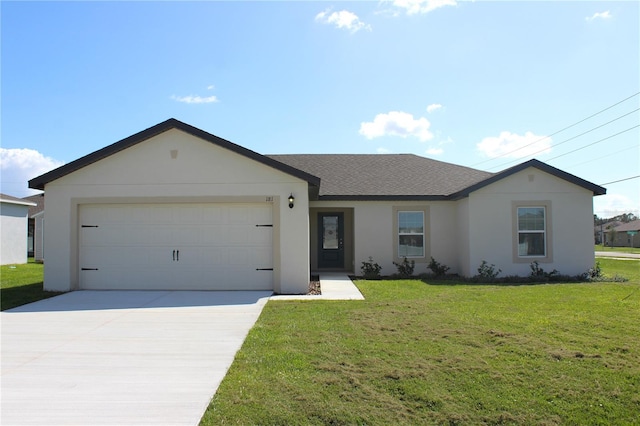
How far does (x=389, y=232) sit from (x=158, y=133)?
7.90m

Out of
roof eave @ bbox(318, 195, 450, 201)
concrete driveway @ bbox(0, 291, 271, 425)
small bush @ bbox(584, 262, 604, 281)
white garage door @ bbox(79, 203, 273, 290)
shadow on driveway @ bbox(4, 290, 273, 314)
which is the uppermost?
roof eave @ bbox(318, 195, 450, 201)

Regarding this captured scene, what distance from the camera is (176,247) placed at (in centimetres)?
1089

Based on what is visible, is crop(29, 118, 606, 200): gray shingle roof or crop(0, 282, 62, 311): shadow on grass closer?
crop(0, 282, 62, 311): shadow on grass

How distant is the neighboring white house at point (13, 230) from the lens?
19.3m

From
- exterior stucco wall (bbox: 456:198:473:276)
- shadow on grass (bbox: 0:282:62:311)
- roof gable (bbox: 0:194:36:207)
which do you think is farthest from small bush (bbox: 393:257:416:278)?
roof gable (bbox: 0:194:36:207)

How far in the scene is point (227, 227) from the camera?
1088 cm

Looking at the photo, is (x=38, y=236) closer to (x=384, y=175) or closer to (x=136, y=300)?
(x=136, y=300)

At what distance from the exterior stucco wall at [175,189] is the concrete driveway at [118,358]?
64.5 inches

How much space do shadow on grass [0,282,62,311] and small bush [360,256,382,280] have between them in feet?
28.9

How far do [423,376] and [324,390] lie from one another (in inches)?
44.3

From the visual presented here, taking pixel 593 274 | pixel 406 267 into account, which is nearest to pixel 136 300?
pixel 406 267

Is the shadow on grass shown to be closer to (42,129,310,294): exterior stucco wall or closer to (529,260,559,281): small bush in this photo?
(42,129,310,294): exterior stucco wall

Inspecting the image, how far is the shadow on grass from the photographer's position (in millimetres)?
9242

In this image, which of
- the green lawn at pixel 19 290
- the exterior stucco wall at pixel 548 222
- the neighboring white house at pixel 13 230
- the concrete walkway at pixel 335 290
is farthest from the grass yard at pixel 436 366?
the neighboring white house at pixel 13 230
